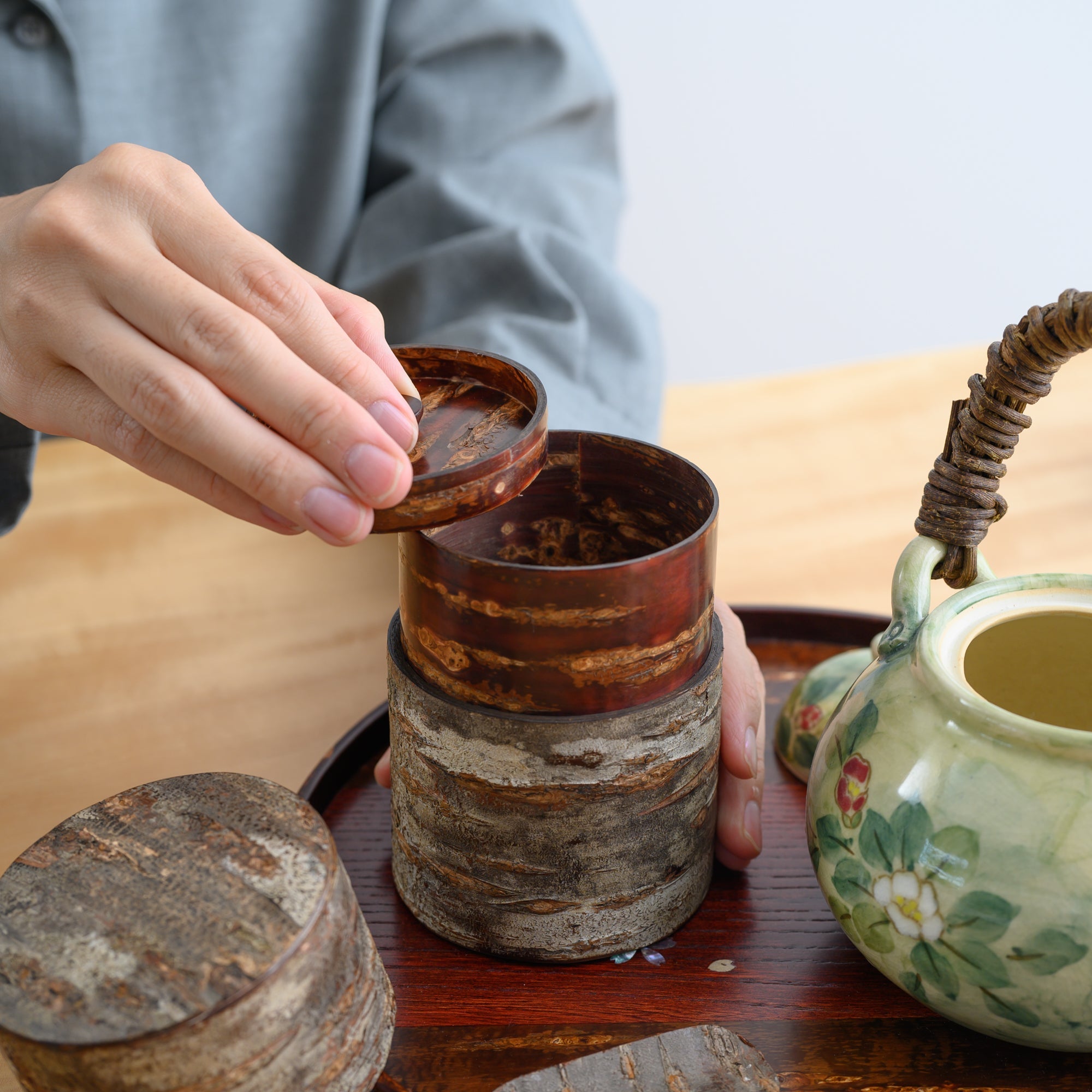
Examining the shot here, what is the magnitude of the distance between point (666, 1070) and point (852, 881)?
11cm

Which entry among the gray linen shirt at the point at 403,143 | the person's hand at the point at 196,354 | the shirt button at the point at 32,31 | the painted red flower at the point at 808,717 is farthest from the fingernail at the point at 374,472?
the shirt button at the point at 32,31

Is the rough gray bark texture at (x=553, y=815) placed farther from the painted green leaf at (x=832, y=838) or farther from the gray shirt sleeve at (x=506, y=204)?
the gray shirt sleeve at (x=506, y=204)

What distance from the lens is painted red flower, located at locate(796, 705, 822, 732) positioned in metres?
0.63

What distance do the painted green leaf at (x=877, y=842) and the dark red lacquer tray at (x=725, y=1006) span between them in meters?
0.09

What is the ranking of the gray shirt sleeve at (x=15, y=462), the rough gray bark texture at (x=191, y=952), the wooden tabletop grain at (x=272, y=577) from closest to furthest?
the rough gray bark texture at (x=191, y=952)
the wooden tabletop grain at (x=272, y=577)
the gray shirt sleeve at (x=15, y=462)

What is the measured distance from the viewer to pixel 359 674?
768 millimetres

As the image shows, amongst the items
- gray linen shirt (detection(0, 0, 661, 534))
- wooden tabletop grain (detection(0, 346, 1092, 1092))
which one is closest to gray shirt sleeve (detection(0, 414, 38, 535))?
wooden tabletop grain (detection(0, 346, 1092, 1092))

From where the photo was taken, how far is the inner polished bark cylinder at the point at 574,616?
1.41ft

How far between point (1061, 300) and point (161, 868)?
1.33ft

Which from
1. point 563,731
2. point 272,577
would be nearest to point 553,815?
point 563,731

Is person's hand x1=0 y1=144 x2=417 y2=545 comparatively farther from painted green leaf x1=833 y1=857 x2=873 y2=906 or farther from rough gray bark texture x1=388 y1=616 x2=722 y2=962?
painted green leaf x1=833 y1=857 x2=873 y2=906

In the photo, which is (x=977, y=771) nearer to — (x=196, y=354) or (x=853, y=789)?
(x=853, y=789)

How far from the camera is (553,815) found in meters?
0.47

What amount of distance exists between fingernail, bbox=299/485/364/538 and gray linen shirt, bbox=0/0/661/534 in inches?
18.5
